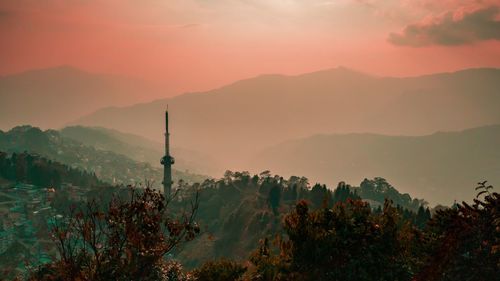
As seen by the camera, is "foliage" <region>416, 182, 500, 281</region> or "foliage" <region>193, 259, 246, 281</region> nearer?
"foliage" <region>416, 182, 500, 281</region>

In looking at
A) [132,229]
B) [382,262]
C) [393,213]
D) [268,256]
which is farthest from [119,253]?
[393,213]

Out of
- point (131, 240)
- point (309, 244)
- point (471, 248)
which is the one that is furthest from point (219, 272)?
point (471, 248)

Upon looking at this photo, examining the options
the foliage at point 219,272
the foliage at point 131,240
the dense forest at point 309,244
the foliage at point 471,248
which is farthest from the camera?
the foliage at point 219,272

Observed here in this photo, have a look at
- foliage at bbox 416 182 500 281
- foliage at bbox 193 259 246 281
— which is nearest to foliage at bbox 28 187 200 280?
foliage at bbox 193 259 246 281

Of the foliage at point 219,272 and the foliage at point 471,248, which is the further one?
the foliage at point 219,272

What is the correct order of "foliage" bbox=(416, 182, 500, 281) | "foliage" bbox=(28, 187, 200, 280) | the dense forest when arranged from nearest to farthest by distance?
"foliage" bbox=(28, 187, 200, 280)
the dense forest
"foliage" bbox=(416, 182, 500, 281)

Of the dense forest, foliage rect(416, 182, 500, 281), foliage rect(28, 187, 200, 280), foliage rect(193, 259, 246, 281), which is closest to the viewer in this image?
foliage rect(28, 187, 200, 280)

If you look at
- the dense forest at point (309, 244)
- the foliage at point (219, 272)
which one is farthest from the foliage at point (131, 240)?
the foliage at point (219, 272)

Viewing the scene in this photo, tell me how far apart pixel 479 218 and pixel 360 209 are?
994 centimetres

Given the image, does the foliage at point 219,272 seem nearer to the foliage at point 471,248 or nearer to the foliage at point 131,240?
the foliage at point 131,240

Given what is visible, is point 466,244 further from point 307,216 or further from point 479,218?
point 307,216

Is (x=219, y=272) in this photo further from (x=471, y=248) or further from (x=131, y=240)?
(x=471, y=248)

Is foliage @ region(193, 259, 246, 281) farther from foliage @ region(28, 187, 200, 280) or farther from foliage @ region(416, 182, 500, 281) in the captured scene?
foliage @ region(416, 182, 500, 281)

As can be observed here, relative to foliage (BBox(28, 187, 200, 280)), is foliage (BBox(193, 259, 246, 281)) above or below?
below
